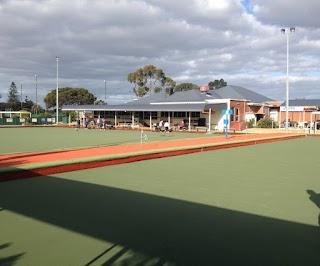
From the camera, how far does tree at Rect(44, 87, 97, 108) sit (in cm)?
8650

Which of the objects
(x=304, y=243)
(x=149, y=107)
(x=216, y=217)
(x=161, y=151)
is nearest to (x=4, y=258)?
(x=216, y=217)

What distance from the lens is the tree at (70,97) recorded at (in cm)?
8650

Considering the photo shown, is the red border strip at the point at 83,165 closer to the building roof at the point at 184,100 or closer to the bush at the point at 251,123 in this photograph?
the building roof at the point at 184,100

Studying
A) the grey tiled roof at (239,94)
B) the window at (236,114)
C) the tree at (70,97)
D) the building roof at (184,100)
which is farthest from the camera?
the tree at (70,97)

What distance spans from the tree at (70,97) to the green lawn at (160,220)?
264 ft

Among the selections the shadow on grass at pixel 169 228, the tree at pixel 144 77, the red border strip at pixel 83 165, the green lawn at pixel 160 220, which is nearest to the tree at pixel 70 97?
the tree at pixel 144 77

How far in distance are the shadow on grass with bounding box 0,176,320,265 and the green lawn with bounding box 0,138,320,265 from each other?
0.04 feet

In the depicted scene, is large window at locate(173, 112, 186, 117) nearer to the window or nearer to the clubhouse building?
the clubhouse building

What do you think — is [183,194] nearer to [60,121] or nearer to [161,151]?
[161,151]

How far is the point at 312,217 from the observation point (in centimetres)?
547

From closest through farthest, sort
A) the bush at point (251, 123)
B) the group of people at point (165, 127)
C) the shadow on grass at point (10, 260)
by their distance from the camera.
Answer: the shadow on grass at point (10, 260) → the group of people at point (165, 127) → the bush at point (251, 123)

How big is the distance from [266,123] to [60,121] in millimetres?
33038

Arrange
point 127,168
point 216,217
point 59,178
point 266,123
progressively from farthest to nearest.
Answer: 1. point 266,123
2. point 127,168
3. point 59,178
4. point 216,217

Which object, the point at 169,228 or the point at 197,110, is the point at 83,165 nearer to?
the point at 169,228
